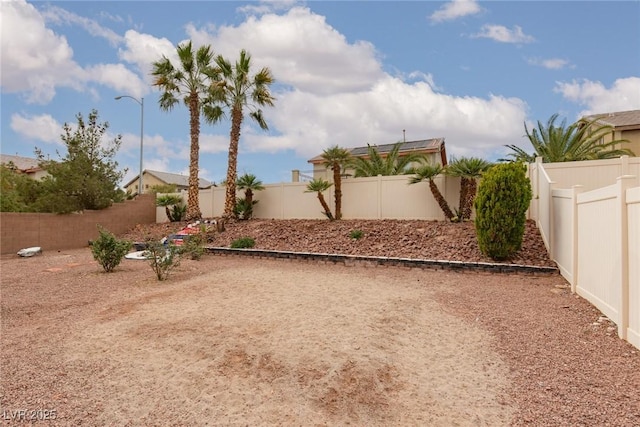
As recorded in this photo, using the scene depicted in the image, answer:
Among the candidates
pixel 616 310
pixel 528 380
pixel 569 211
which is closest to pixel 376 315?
pixel 528 380

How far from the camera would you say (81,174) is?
1653cm

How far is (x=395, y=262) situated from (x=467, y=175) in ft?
12.6

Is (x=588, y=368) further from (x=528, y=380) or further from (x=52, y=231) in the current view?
(x=52, y=231)

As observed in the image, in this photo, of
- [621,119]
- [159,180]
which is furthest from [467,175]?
[159,180]

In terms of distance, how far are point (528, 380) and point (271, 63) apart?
16456mm

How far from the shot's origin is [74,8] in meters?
10.3

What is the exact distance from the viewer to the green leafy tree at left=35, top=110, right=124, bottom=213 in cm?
1611

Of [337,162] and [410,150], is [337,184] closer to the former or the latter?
[337,162]

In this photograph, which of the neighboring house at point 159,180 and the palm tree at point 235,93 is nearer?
the palm tree at point 235,93

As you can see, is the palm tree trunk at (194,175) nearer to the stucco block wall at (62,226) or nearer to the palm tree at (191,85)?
the palm tree at (191,85)

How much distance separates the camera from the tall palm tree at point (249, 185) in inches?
650

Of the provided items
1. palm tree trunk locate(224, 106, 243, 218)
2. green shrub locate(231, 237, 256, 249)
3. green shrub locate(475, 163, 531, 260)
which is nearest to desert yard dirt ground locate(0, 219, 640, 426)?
green shrub locate(475, 163, 531, 260)

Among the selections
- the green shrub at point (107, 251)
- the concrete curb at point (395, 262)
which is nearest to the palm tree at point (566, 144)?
the concrete curb at point (395, 262)

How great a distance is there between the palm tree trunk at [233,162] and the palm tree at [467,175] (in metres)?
8.96
